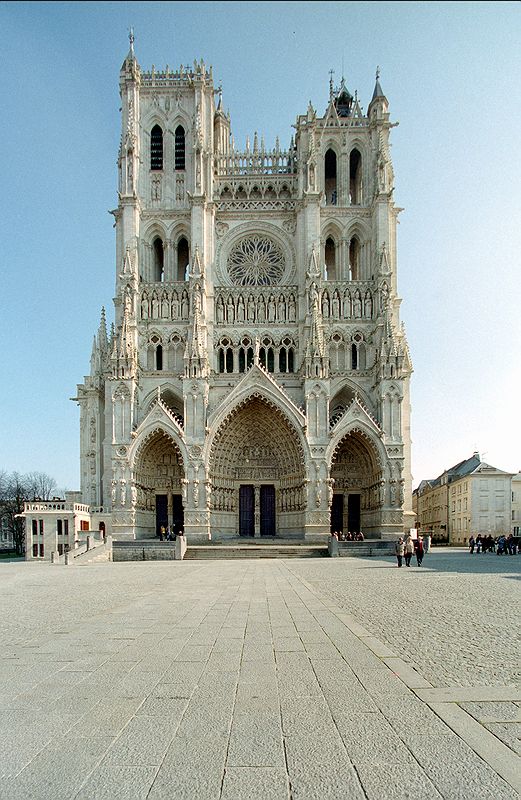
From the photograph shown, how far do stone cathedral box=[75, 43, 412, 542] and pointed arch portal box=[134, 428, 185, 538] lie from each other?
13cm

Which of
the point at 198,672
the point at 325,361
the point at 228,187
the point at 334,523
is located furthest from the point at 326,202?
the point at 198,672

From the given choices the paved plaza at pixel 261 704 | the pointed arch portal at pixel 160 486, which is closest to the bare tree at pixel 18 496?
the pointed arch portal at pixel 160 486

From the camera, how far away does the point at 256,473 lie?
1839 inches

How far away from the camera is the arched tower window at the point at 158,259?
49.3 metres

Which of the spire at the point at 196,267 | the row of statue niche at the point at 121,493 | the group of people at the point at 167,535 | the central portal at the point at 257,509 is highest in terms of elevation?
the spire at the point at 196,267

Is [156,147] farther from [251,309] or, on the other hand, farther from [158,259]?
[251,309]

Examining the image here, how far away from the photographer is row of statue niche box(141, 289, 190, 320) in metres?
46.4

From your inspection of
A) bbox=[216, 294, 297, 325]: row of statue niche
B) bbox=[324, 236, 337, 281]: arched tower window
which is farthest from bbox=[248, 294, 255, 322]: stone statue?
bbox=[324, 236, 337, 281]: arched tower window

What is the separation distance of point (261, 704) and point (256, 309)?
4167 centimetres

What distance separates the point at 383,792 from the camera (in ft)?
14.2

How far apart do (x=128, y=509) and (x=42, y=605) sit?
28764 millimetres

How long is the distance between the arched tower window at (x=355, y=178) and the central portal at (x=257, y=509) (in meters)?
21.4

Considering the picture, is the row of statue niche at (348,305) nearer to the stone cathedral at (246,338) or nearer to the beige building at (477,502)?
the stone cathedral at (246,338)

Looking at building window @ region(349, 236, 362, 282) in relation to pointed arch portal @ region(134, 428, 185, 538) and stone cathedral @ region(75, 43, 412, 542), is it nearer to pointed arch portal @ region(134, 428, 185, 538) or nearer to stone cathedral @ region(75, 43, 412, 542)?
stone cathedral @ region(75, 43, 412, 542)
